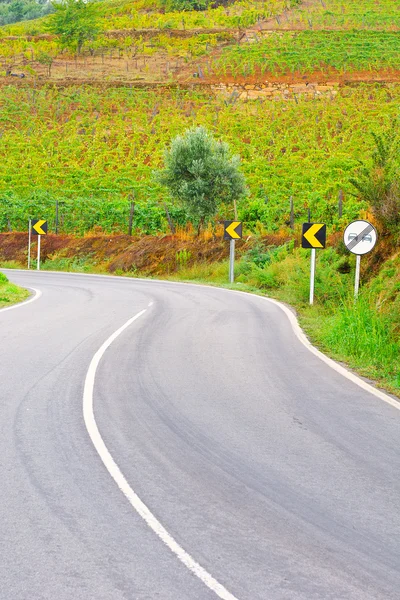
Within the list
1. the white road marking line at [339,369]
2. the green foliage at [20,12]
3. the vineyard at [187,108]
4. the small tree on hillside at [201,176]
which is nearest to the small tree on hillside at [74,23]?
the vineyard at [187,108]

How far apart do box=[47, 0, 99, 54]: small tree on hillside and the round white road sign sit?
85864mm

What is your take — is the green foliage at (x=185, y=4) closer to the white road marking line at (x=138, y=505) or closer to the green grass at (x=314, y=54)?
the green grass at (x=314, y=54)

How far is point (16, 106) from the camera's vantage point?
75.8 metres

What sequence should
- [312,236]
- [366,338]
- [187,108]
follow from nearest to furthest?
[366,338] < [312,236] < [187,108]

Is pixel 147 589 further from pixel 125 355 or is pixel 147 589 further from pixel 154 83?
pixel 154 83

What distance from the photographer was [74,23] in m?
96.6

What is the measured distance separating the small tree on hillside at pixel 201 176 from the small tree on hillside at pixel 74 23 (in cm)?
6241

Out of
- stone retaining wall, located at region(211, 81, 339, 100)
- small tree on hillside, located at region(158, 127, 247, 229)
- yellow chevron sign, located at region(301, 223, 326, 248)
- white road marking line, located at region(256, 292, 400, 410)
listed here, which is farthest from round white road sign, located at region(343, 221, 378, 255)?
stone retaining wall, located at region(211, 81, 339, 100)

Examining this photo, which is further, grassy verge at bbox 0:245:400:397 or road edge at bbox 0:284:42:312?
road edge at bbox 0:284:42:312

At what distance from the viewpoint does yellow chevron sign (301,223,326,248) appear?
69.5ft

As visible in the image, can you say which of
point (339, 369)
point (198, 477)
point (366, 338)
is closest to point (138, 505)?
point (198, 477)

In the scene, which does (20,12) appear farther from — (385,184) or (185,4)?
(385,184)

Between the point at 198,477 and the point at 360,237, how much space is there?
11.3 meters

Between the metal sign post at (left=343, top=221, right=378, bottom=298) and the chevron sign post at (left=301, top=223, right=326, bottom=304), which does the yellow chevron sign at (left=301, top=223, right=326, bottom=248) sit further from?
the metal sign post at (left=343, top=221, right=378, bottom=298)
